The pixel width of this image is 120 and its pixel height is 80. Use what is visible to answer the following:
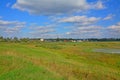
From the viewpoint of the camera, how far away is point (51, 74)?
615 inches

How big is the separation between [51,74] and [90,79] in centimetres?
461

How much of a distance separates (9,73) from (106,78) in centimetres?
948

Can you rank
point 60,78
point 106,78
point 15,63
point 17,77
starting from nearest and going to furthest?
point 17,77
point 60,78
point 15,63
point 106,78

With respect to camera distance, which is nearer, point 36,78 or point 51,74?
point 36,78

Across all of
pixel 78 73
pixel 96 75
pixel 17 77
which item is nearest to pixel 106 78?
pixel 96 75

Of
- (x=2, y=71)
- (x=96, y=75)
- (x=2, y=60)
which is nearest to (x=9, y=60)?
(x=2, y=60)

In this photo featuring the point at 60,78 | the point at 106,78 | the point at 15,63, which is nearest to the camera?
the point at 60,78

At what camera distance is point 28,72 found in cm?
1530

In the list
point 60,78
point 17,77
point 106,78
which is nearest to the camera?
point 17,77

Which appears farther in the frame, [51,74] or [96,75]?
[96,75]

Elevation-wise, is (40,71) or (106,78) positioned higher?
(40,71)

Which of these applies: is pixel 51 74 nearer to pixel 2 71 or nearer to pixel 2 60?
pixel 2 71

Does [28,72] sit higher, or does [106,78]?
[28,72]

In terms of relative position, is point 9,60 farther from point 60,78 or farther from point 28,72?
point 60,78
